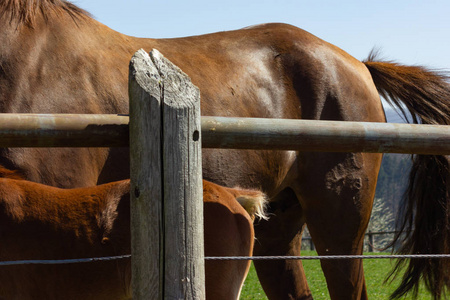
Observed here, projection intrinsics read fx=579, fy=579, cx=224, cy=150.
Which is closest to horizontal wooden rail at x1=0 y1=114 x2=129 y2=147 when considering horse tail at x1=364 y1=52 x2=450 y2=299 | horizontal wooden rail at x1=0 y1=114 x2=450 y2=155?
horizontal wooden rail at x1=0 y1=114 x2=450 y2=155

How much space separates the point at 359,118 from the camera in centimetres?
→ 429

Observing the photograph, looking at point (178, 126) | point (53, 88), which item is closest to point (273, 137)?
point (178, 126)

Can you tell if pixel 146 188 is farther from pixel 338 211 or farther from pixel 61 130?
pixel 338 211

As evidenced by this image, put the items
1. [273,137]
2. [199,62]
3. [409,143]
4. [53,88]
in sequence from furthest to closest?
[199,62] → [53,88] → [409,143] → [273,137]

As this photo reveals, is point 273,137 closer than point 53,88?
Yes

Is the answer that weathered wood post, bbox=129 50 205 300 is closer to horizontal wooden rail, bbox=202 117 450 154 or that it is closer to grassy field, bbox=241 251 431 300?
horizontal wooden rail, bbox=202 117 450 154

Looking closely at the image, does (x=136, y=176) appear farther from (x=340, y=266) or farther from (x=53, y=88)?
(x=340, y=266)

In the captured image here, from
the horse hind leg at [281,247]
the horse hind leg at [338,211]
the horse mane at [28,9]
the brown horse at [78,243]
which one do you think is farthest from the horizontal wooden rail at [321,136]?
the horse hind leg at [281,247]

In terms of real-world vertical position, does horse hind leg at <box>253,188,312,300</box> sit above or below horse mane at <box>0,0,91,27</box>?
below

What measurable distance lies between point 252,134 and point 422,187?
9.43 feet

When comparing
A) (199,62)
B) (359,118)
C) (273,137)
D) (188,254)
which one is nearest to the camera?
(188,254)

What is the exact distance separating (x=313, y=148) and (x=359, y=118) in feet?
7.59

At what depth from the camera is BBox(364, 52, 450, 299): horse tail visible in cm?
415

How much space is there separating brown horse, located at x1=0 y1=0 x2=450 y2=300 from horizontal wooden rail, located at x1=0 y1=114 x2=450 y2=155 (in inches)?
53.4
